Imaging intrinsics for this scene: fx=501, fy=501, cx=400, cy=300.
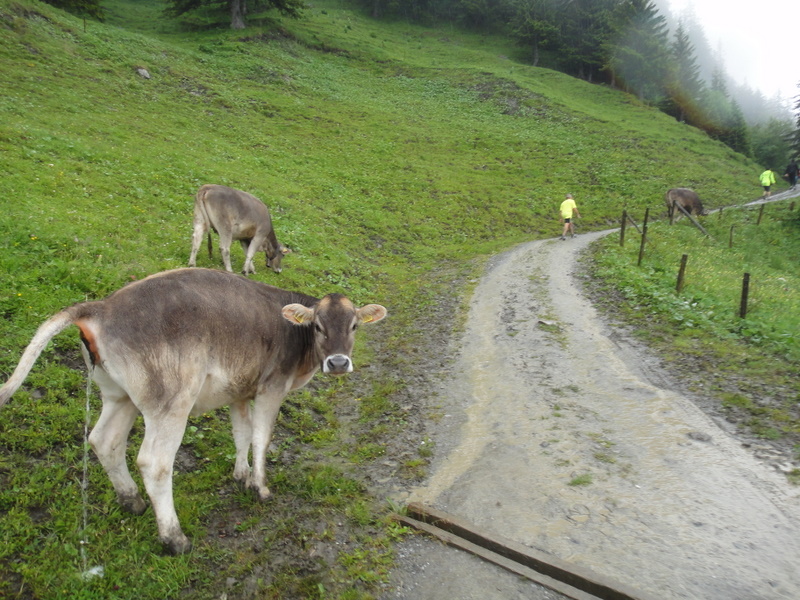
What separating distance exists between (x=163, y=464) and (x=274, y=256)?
31.6 feet

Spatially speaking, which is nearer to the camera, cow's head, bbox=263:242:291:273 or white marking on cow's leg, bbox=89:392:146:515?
white marking on cow's leg, bbox=89:392:146:515

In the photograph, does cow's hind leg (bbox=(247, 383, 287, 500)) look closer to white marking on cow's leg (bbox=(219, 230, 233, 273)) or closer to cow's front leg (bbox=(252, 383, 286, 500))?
cow's front leg (bbox=(252, 383, 286, 500))

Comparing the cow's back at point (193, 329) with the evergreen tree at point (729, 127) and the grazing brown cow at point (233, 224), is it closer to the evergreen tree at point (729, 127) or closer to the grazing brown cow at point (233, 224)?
the grazing brown cow at point (233, 224)

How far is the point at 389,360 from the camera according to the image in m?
10.9

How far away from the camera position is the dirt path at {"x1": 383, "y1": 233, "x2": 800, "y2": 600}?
186 inches

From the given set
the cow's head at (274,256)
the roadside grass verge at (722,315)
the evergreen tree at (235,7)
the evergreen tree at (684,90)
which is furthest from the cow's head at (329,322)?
the evergreen tree at (684,90)

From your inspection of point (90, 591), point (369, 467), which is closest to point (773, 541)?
point (369, 467)

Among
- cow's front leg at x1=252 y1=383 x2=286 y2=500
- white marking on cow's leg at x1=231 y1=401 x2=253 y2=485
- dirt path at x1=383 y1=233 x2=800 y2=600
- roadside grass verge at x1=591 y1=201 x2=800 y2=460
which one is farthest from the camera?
roadside grass verge at x1=591 y1=201 x2=800 y2=460

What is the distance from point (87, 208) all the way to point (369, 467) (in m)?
10.4

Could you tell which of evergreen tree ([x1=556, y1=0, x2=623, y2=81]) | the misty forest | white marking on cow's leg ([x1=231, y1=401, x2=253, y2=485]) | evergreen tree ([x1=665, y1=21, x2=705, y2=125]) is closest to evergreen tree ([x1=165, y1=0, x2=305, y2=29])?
the misty forest

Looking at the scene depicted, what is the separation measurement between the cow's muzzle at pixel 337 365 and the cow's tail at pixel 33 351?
7.92ft

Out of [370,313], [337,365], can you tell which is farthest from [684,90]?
Result: [337,365]

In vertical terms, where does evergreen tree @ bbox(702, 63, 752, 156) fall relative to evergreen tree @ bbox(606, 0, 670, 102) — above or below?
below

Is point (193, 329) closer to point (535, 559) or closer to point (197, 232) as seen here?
point (535, 559)
